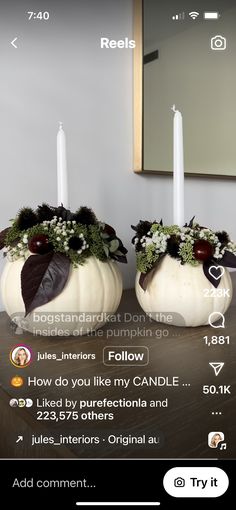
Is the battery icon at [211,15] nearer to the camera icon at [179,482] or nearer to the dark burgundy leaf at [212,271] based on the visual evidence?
the dark burgundy leaf at [212,271]

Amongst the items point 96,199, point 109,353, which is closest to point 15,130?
point 96,199

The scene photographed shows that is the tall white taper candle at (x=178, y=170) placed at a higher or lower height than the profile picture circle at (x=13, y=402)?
higher

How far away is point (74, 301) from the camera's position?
0.89 ft

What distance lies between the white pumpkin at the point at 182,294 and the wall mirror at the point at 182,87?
0.19 meters

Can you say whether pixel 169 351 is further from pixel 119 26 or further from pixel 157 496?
pixel 119 26

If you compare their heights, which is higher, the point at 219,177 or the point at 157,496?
the point at 219,177

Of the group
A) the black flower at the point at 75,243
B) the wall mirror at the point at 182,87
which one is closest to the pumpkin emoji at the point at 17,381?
the black flower at the point at 75,243

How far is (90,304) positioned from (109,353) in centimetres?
4

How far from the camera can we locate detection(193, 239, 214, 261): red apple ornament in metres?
0.29

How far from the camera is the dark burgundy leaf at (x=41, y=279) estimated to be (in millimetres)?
262

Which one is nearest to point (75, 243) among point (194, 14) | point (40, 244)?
point (40, 244)

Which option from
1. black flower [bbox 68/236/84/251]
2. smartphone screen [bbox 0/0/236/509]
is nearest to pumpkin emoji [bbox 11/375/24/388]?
smartphone screen [bbox 0/0/236/509]

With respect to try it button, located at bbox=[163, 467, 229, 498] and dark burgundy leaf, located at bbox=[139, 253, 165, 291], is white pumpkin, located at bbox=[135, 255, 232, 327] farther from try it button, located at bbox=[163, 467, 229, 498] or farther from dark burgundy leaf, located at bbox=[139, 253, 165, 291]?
try it button, located at bbox=[163, 467, 229, 498]

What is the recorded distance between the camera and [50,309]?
0.27 m
